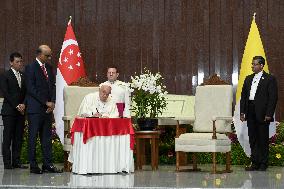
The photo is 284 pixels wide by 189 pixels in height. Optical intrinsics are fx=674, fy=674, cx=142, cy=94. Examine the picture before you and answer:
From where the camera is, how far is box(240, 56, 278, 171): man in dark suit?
30.8ft

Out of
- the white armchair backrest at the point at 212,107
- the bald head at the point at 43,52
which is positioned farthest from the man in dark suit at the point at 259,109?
the bald head at the point at 43,52

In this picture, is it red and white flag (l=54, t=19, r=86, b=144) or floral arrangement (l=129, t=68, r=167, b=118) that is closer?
floral arrangement (l=129, t=68, r=167, b=118)

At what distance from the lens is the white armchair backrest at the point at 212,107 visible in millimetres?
9469

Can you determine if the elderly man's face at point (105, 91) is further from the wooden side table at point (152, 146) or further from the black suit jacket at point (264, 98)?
Answer: the black suit jacket at point (264, 98)

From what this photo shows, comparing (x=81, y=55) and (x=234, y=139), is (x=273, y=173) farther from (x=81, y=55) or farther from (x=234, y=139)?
(x=81, y=55)

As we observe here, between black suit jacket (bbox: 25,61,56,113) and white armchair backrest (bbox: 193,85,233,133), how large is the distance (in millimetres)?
2261

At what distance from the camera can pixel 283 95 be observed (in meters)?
12.2

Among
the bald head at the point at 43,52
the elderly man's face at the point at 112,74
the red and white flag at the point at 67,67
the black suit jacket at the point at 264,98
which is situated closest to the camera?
the bald head at the point at 43,52

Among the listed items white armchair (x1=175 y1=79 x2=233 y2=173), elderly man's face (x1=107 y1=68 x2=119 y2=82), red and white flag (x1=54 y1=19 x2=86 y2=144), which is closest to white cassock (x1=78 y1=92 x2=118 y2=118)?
elderly man's face (x1=107 y1=68 x2=119 y2=82)

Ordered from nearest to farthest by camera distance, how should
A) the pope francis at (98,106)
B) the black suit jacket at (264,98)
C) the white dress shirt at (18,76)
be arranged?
the pope francis at (98,106)
the black suit jacket at (264,98)
the white dress shirt at (18,76)

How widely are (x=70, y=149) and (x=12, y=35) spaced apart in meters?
4.46

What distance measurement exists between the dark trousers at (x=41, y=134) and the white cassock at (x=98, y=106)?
1.68 feet

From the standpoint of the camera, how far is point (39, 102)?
8.66 meters

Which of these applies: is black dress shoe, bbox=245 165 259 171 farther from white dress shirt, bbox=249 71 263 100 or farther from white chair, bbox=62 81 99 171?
white chair, bbox=62 81 99 171
